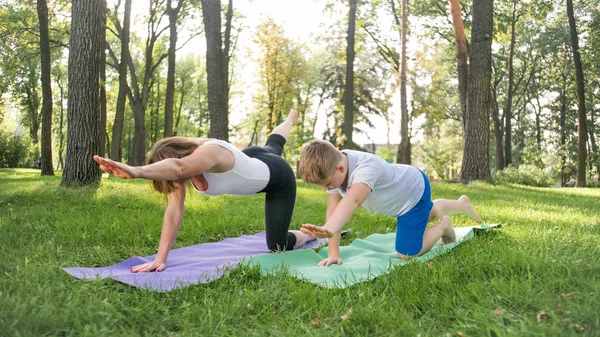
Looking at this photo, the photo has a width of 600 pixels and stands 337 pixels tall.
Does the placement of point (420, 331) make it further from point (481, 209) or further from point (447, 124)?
point (447, 124)

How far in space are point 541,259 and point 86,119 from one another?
25.8 ft

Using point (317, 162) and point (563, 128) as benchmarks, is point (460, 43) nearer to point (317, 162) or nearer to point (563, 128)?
point (317, 162)

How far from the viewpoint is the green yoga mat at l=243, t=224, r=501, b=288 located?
3434mm

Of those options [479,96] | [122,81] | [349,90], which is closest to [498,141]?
[349,90]

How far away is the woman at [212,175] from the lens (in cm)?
303

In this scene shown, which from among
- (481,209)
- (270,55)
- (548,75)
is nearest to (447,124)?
(548,75)

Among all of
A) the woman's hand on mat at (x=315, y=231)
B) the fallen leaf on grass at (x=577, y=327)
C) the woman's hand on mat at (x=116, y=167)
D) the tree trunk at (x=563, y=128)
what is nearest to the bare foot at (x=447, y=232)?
the woman's hand on mat at (x=315, y=231)

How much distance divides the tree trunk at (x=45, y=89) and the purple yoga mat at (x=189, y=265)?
41.3 feet

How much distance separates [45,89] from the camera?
14883mm

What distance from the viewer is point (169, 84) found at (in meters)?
19.7

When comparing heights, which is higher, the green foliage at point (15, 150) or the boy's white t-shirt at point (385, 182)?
the green foliage at point (15, 150)

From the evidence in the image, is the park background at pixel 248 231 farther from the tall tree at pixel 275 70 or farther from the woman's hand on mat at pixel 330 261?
the tall tree at pixel 275 70

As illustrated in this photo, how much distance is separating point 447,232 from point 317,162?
1.76 m

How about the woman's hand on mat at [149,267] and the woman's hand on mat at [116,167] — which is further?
the woman's hand on mat at [149,267]
